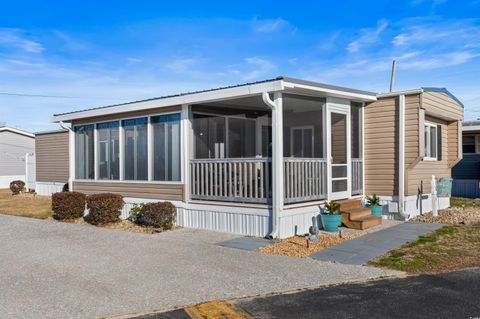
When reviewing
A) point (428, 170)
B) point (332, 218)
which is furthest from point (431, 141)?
point (332, 218)

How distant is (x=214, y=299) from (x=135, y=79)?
64.8 ft

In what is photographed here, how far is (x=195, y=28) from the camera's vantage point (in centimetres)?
1574

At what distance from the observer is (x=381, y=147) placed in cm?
1080

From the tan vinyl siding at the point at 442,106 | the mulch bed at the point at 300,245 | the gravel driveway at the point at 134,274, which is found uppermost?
the tan vinyl siding at the point at 442,106

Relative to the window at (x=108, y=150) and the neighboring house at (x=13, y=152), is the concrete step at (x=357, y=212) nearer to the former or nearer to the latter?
the window at (x=108, y=150)

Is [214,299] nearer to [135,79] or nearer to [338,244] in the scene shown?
[338,244]

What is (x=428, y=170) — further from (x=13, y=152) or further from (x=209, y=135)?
(x=13, y=152)

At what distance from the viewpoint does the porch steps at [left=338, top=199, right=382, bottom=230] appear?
9523 mm

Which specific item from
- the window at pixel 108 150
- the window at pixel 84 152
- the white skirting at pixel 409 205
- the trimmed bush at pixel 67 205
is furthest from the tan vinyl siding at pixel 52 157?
the white skirting at pixel 409 205

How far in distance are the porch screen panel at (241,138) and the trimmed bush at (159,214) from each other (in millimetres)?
2494

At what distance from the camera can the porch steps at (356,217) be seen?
9.52 m

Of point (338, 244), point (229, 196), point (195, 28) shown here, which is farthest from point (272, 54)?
point (338, 244)

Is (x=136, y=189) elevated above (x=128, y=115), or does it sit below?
below

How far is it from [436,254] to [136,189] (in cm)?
739
